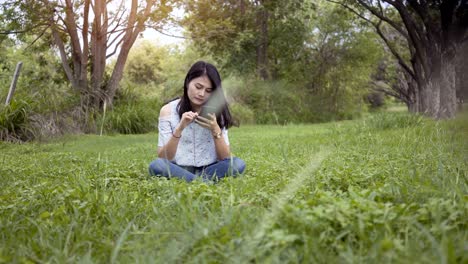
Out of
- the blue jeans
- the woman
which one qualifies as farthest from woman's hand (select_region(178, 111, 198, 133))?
the blue jeans

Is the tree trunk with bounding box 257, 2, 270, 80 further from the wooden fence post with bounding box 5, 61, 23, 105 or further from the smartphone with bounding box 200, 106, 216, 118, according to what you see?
the smartphone with bounding box 200, 106, 216, 118

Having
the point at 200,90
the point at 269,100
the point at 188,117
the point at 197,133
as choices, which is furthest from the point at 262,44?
the point at 188,117

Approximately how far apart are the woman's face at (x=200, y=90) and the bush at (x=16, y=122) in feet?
21.2

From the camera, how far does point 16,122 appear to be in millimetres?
8945

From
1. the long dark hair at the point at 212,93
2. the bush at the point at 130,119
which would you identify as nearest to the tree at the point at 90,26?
the bush at the point at 130,119

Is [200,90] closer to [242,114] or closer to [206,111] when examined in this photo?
[206,111]

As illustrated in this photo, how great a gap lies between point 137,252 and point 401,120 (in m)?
7.43

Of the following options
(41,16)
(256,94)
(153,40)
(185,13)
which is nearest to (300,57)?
(256,94)

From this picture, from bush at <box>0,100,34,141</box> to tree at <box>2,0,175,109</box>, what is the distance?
8.15 feet

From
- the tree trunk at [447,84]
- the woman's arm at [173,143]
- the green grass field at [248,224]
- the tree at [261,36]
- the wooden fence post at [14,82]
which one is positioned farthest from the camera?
the tree at [261,36]

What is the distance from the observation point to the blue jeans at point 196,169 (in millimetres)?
3494

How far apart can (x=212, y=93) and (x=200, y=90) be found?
124mm

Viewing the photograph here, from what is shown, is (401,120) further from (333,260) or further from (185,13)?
(185,13)

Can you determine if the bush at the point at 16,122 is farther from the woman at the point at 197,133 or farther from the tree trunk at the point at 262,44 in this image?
the tree trunk at the point at 262,44
